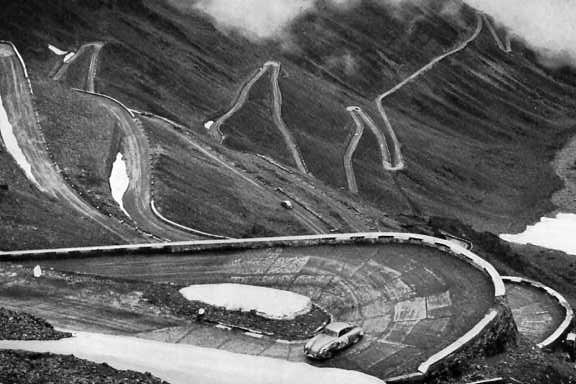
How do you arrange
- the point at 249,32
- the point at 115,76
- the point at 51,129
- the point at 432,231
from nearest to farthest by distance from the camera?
the point at 51,129
the point at 432,231
the point at 115,76
the point at 249,32

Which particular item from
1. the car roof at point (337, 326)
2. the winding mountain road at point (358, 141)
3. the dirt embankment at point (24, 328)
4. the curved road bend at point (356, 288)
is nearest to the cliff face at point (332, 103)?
the winding mountain road at point (358, 141)

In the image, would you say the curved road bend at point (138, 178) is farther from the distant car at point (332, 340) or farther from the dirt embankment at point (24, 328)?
the distant car at point (332, 340)

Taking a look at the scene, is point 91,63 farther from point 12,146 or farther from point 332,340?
Answer: point 332,340

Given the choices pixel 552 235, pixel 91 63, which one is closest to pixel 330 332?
pixel 552 235

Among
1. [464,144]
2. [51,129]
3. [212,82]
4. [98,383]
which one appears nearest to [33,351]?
[98,383]

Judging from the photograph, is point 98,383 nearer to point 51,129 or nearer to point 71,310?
point 71,310
